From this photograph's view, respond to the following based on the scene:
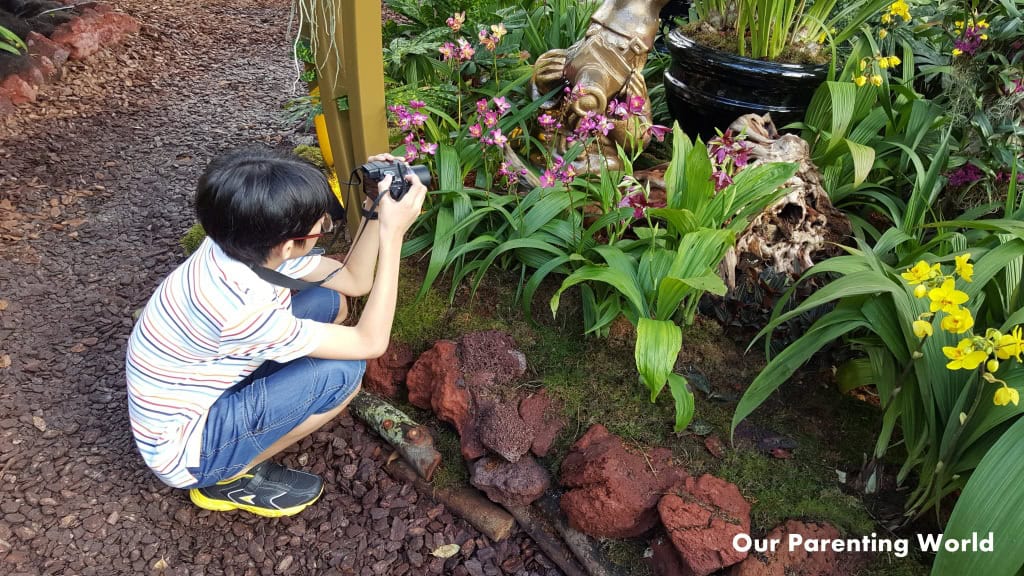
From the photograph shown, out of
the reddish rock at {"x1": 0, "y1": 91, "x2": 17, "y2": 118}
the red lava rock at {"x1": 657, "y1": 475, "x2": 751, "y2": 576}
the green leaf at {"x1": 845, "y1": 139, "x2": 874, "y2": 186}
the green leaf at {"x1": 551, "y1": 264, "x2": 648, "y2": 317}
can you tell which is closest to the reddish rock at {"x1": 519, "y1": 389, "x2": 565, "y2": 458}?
the green leaf at {"x1": 551, "y1": 264, "x2": 648, "y2": 317}

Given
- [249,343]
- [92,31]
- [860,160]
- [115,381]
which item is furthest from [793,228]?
[92,31]

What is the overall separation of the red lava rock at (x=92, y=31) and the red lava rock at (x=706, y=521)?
4523mm

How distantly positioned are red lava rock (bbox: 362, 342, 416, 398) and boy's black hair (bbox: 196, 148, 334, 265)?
0.77m

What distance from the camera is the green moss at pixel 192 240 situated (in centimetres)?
305

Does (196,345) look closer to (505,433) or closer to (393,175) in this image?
(393,175)

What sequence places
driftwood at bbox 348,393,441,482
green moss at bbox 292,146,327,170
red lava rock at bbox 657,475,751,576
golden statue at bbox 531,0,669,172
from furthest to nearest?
green moss at bbox 292,146,327,170
golden statue at bbox 531,0,669,172
driftwood at bbox 348,393,441,482
red lava rock at bbox 657,475,751,576

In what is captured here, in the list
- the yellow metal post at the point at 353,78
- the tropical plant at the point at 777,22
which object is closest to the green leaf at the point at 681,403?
the yellow metal post at the point at 353,78

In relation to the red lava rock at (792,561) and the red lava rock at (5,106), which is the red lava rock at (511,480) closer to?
the red lava rock at (792,561)

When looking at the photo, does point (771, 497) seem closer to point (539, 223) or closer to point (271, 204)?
point (539, 223)

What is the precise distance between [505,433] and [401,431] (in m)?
0.37

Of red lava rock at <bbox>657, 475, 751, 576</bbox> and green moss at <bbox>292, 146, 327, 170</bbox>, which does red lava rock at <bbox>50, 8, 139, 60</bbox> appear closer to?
green moss at <bbox>292, 146, 327, 170</bbox>

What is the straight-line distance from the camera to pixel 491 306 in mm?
2498

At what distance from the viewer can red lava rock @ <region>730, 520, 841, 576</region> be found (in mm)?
1683

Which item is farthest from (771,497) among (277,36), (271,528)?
(277,36)
